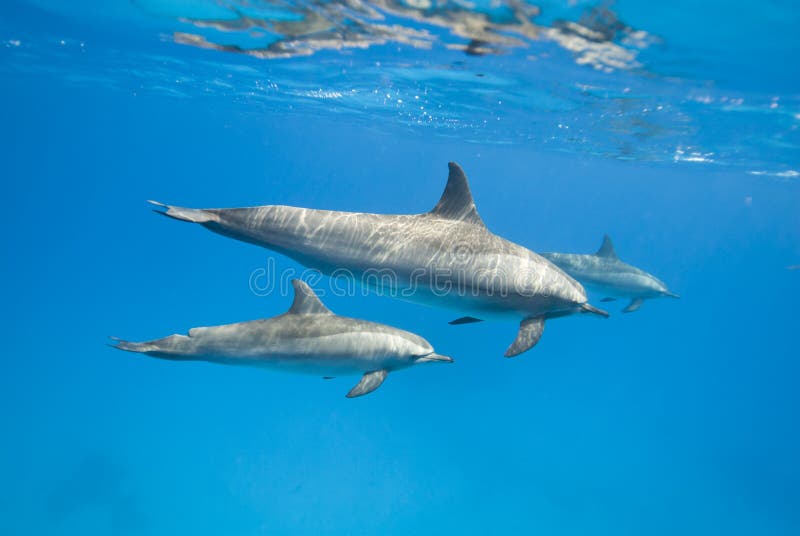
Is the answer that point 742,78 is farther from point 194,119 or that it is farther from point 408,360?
point 194,119

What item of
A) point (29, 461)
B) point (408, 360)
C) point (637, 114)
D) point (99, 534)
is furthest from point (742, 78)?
point (29, 461)

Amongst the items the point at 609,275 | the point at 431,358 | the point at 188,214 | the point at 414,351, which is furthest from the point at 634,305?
the point at 188,214

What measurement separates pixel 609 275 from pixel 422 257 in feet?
29.6

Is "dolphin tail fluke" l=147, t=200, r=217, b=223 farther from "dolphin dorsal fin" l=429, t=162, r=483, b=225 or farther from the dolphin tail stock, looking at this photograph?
"dolphin dorsal fin" l=429, t=162, r=483, b=225

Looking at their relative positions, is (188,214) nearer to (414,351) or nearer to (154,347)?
(154,347)

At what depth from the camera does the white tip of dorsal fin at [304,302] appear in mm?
6422

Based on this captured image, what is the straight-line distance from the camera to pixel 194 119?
133 ft

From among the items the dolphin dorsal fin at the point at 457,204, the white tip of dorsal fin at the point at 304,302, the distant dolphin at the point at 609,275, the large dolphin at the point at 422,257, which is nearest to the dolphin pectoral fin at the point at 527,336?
the large dolphin at the point at 422,257

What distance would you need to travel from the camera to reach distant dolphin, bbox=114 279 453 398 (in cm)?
577

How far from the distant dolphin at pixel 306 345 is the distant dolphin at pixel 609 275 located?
20.7 feet

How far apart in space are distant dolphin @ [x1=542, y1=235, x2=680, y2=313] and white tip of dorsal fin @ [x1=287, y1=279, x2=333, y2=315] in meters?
7.04

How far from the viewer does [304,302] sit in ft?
21.4

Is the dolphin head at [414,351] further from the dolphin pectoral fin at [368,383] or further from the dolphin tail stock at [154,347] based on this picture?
the dolphin tail stock at [154,347]

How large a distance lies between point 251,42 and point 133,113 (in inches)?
1340
